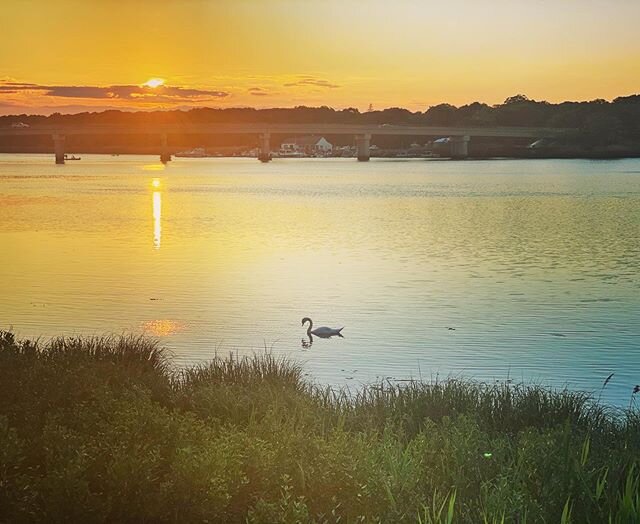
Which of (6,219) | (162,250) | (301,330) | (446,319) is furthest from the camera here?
(6,219)

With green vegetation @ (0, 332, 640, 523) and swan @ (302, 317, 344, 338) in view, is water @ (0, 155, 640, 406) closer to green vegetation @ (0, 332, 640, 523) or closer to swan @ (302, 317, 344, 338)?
swan @ (302, 317, 344, 338)

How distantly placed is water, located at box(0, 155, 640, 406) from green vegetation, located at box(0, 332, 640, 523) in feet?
21.2

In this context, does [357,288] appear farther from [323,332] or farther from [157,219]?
[157,219]

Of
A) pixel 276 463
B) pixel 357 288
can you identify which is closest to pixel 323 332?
pixel 357 288

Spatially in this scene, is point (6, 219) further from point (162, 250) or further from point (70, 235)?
point (162, 250)

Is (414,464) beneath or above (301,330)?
above

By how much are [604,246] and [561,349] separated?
1101 inches

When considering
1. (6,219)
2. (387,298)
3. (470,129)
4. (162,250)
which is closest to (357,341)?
(387,298)

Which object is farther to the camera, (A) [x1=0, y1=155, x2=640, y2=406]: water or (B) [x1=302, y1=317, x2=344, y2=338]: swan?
(B) [x1=302, y1=317, x2=344, y2=338]: swan

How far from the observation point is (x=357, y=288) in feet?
108

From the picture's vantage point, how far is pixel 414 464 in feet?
30.0

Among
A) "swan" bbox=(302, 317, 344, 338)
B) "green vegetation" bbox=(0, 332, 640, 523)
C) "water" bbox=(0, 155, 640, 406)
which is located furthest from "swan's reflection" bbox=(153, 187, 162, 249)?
"green vegetation" bbox=(0, 332, 640, 523)

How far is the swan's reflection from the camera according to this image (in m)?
52.5

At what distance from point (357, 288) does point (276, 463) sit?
Answer: 945 inches
